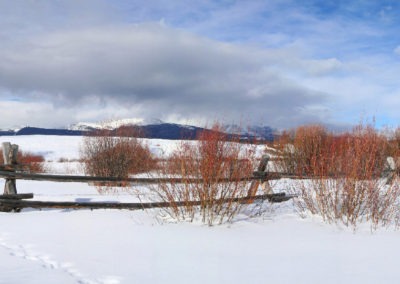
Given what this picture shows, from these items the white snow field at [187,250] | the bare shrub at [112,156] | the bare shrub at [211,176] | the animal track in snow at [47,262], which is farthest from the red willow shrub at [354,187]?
the bare shrub at [112,156]

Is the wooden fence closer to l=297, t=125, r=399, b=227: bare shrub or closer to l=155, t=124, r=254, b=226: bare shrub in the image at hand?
l=155, t=124, r=254, b=226: bare shrub

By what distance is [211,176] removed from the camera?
657cm

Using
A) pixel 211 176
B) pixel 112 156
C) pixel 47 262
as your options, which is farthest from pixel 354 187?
pixel 112 156

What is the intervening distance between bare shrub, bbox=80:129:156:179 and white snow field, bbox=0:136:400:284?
269 inches

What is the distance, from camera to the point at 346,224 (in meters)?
6.81

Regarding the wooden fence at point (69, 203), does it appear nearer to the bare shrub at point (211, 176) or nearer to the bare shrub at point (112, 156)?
the bare shrub at point (211, 176)

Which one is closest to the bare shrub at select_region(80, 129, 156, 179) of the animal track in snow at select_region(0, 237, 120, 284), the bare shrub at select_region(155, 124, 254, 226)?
the bare shrub at select_region(155, 124, 254, 226)

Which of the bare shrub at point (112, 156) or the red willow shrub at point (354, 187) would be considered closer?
the red willow shrub at point (354, 187)

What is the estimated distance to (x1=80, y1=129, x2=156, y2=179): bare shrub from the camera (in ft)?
48.5

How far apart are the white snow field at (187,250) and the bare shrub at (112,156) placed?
22.4 ft

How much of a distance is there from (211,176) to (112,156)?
8.96 meters

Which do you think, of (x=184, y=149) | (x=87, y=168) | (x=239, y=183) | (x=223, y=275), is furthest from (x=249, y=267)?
(x=87, y=168)

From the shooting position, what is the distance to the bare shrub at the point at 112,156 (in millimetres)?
14773

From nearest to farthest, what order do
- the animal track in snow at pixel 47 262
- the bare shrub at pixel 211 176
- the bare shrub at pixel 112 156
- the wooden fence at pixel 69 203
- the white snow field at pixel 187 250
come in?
the animal track in snow at pixel 47 262, the white snow field at pixel 187 250, the bare shrub at pixel 211 176, the wooden fence at pixel 69 203, the bare shrub at pixel 112 156
